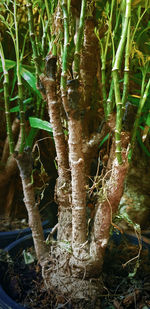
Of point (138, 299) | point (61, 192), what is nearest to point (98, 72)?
point (61, 192)

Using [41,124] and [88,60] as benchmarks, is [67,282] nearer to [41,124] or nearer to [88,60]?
[41,124]

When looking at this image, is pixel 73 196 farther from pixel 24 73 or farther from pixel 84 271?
pixel 24 73

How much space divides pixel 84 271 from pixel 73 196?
18 cm

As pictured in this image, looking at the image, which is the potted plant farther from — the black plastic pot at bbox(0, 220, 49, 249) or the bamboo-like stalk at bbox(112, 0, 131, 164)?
the black plastic pot at bbox(0, 220, 49, 249)

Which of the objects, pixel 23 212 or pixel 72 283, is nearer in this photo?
pixel 72 283

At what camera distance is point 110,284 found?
689 millimetres

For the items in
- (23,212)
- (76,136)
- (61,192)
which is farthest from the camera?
(23,212)

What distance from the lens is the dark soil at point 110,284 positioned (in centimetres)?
63

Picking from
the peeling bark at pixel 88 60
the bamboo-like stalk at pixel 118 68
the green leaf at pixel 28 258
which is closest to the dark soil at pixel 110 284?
the green leaf at pixel 28 258

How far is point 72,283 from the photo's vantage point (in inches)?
25.2

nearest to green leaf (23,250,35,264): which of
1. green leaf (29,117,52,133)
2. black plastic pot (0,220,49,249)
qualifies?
black plastic pot (0,220,49,249)

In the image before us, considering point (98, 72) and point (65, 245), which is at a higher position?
point (98, 72)

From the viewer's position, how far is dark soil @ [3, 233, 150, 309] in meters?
0.63

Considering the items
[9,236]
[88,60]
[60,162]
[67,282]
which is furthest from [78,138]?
[9,236]
